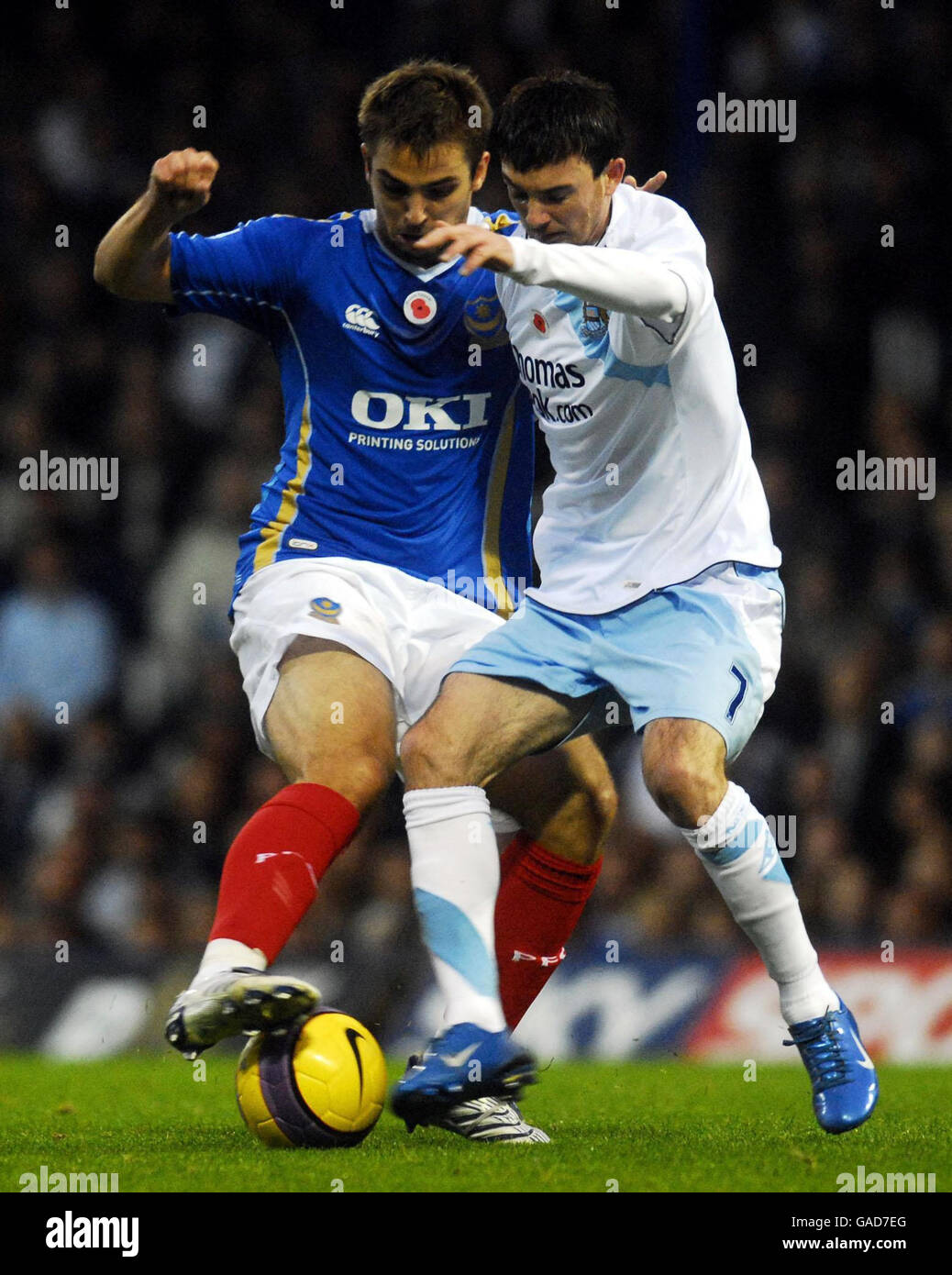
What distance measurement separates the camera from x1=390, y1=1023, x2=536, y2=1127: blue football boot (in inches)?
155

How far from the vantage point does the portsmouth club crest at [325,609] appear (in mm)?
4605

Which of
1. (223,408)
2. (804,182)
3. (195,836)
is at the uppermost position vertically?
(804,182)

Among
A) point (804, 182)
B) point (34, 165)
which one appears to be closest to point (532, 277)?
point (804, 182)

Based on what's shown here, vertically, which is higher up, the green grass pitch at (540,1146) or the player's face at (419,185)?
the player's face at (419,185)

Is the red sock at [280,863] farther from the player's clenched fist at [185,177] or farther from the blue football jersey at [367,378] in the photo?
the player's clenched fist at [185,177]

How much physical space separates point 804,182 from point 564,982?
5245mm

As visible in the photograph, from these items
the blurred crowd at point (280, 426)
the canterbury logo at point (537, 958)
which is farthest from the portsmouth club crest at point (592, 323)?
the blurred crowd at point (280, 426)

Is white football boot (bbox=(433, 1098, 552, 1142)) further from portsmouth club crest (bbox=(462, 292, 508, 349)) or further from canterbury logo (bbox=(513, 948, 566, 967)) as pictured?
portsmouth club crest (bbox=(462, 292, 508, 349))

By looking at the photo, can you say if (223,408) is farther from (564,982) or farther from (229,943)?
(229,943)

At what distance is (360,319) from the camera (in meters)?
4.84

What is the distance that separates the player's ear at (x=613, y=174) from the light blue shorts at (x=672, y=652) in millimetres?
896

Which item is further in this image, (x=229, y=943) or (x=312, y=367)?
(x=312, y=367)

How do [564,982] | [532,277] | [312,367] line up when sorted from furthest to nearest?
1. [564,982]
2. [312,367]
3. [532,277]

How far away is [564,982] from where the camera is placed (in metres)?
7.57
